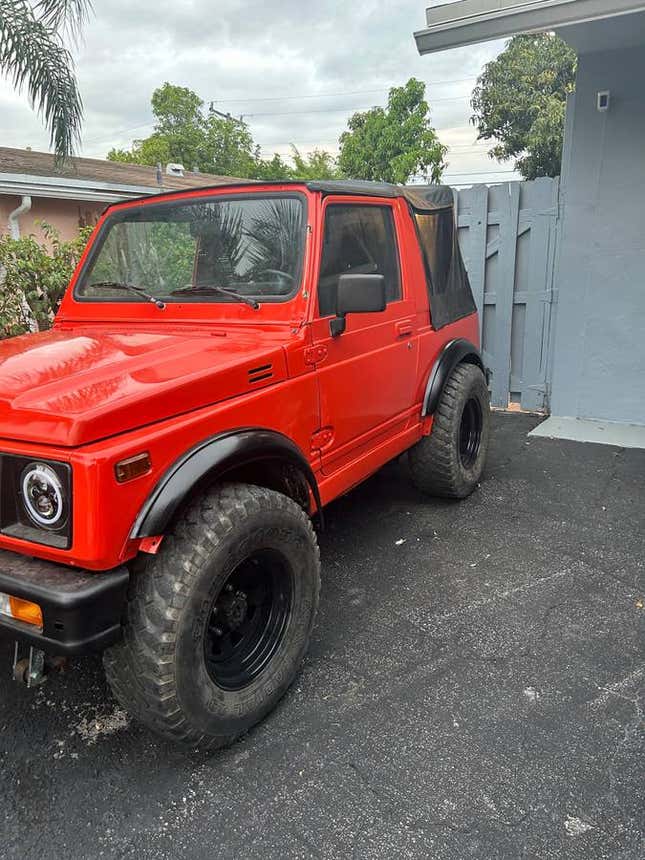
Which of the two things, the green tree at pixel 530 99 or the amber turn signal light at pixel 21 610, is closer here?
Result: the amber turn signal light at pixel 21 610

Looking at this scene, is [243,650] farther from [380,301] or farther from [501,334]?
[501,334]

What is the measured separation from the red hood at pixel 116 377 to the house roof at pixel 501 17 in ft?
10.2

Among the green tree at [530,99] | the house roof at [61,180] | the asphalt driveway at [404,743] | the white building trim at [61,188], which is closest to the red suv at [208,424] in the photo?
the asphalt driveway at [404,743]

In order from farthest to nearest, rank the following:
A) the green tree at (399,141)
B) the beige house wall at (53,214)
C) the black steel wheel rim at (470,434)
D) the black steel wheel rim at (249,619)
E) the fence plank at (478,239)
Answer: the green tree at (399,141)
the beige house wall at (53,214)
the fence plank at (478,239)
the black steel wheel rim at (470,434)
the black steel wheel rim at (249,619)

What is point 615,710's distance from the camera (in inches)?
94.3

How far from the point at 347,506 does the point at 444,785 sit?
2453mm

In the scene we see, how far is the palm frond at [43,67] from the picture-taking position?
5.99 metres

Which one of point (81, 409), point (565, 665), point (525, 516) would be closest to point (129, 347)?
point (81, 409)

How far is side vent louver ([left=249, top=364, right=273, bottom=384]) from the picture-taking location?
243 cm

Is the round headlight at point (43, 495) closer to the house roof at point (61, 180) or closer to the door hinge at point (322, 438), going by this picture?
the door hinge at point (322, 438)

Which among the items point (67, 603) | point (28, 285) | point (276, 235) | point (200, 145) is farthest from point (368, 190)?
point (200, 145)

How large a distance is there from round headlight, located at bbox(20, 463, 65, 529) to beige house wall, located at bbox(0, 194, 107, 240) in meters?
9.14

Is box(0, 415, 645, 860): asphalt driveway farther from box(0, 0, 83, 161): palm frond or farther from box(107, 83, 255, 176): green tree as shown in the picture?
box(107, 83, 255, 176): green tree

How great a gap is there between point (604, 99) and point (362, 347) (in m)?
3.81
